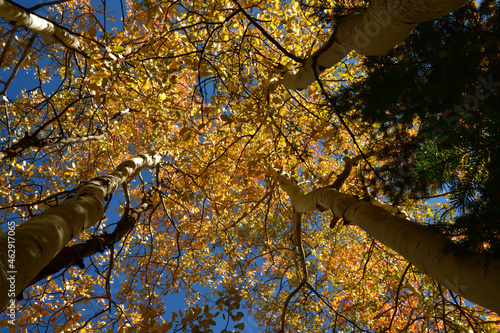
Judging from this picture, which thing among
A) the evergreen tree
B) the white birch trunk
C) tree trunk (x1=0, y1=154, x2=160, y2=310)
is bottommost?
tree trunk (x1=0, y1=154, x2=160, y2=310)

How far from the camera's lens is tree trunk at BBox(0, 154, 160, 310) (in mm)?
1226

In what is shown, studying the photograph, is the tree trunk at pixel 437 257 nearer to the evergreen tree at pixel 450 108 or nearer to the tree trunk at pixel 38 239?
the evergreen tree at pixel 450 108

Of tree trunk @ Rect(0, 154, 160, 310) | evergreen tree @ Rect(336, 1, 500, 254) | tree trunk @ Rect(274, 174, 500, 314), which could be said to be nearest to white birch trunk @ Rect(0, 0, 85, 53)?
Result: tree trunk @ Rect(0, 154, 160, 310)

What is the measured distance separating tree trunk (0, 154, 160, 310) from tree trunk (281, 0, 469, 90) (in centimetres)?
229

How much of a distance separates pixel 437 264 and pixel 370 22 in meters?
1.52

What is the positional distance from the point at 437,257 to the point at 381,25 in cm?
141

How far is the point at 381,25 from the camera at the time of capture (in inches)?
68.3

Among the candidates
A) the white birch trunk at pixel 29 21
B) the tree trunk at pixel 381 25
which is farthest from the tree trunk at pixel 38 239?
the tree trunk at pixel 381 25

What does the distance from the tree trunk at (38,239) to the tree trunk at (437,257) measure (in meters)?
2.05

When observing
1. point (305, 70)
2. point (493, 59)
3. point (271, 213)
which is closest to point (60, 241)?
point (305, 70)

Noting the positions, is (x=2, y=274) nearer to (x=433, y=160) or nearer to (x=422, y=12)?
(x=433, y=160)

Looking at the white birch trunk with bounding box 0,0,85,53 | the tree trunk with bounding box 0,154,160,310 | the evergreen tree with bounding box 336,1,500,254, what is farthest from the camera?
the white birch trunk with bounding box 0,0,85,53

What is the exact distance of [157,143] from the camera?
7648 millimetres

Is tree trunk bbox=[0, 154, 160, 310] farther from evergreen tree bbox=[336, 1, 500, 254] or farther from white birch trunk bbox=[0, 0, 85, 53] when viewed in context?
evergreen tree bbox=[336, 1, 500, 254]
